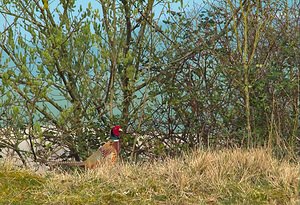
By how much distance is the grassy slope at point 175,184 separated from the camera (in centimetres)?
520

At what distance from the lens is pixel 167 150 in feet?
29.6

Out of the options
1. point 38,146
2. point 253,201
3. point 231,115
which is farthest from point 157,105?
point 253,201

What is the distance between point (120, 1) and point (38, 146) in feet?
7.72

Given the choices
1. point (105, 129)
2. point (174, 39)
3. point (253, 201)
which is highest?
point (174, 39)

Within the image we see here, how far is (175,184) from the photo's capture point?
17.9 ft

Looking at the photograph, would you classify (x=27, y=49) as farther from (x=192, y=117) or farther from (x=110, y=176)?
(x=110, y=176)

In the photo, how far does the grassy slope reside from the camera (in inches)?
205

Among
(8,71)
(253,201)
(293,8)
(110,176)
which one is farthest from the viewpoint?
(293,8)

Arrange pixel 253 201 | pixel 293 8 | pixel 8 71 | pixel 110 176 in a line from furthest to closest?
pixel 293 8, pixel 8 71, pixel 110 176, pixel 253 201

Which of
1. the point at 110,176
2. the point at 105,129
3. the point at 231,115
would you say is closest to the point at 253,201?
the point at 110,176

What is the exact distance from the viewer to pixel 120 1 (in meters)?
8.78

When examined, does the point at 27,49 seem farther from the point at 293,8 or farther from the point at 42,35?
the point at 293,8

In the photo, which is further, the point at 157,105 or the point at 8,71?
the point at 157,105

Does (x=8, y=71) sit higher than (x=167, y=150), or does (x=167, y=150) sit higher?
(x=8, y=71)
